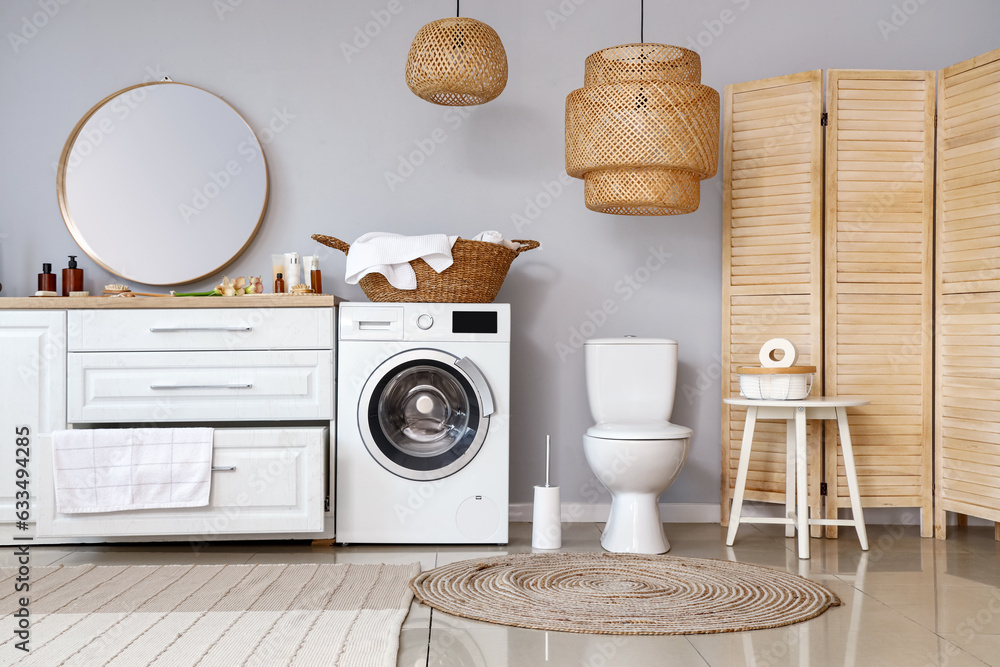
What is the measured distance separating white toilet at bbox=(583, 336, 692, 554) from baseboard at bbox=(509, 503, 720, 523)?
18.6 inches

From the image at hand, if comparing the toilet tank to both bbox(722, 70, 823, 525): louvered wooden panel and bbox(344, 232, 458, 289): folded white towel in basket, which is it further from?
bbox(344, 232, 458, 289): folded white towel in basket

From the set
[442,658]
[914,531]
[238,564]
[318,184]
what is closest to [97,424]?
[238,564]

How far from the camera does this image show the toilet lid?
283cm

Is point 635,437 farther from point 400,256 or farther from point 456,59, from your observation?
point 456,59

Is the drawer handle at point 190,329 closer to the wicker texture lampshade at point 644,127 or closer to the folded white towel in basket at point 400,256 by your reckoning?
the folded white towel in basket at point 400,256

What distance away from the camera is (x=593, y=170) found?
3.03 m

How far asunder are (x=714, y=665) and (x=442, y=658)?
613 millimetres

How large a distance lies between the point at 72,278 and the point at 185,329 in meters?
0.75

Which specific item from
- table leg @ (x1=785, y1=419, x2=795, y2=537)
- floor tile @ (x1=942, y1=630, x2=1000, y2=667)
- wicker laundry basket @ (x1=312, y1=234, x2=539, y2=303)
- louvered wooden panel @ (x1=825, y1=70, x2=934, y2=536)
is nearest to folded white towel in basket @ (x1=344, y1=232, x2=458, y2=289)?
wicker laundry basket @ (x1=312, y1=234, x2=539, y2=303)

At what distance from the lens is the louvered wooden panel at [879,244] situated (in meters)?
3.27

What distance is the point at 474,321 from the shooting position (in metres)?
3.00

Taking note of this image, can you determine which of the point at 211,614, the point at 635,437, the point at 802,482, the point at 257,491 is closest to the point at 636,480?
the point at 635,437

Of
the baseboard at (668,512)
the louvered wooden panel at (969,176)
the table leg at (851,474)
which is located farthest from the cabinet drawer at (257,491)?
the louvered wooden panel at (969,176)

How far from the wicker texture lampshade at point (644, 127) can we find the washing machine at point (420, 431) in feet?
2.19
